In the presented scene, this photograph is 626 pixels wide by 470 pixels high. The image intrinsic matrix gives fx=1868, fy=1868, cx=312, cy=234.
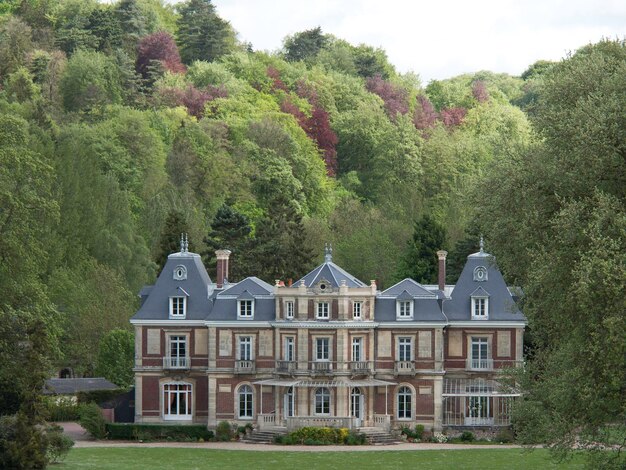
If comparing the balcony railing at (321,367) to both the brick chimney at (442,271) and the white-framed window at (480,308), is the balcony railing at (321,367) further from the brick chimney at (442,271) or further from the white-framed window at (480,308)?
the brick chimney at (442,271)

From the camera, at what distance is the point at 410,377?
75.4m

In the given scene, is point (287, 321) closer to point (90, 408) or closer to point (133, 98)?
point (90, 408)

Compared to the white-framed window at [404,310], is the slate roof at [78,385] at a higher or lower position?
lower

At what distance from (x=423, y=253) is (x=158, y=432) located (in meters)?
23.0

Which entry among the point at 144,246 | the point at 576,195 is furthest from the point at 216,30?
the point at 576,195


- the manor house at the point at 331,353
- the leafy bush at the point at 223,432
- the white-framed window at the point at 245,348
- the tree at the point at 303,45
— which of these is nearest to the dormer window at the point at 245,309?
the manor house at the point at 331,353

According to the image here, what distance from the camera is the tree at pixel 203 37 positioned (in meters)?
157

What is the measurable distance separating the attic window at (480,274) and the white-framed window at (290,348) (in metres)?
7.94

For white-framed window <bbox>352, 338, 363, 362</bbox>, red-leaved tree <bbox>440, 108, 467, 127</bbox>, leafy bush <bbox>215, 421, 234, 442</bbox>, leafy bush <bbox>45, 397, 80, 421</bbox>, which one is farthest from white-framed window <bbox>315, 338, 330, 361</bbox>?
red-leaved tree <bbox>440, 108, 467, 127</bbox>

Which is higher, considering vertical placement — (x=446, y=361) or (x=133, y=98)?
(x=133, y=98)

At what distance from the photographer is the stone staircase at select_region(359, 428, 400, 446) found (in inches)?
2854

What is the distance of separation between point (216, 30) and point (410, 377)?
87.4 m

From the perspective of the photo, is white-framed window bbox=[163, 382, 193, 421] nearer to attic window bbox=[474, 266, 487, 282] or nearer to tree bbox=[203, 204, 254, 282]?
attic window bbox=[474, 266, 487, 282]

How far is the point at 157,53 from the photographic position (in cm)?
14788
